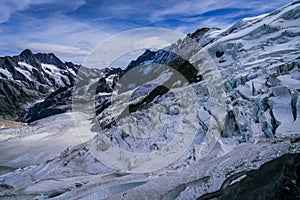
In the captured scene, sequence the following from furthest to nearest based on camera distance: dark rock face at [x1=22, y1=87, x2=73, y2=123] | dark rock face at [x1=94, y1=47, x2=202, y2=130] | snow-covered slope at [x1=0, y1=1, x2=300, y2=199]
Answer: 1. dark rock face at [x1=22, y1=87, x2=73, y2=123]
2. dark rock face at [x1=94, y1=47, x2=202, y2=130]
3. snow-covered slope at [x1=0, y1=1, x2=300, y2=199]

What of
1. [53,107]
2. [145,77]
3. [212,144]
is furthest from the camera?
[53,107]

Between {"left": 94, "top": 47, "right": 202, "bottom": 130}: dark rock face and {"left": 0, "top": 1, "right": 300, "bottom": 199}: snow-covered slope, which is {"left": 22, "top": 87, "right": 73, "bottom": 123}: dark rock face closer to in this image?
{"left": 94, "top": 47, "right": 202, "bottom": 130}: dark rock face

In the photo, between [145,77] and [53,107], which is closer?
[145,77]

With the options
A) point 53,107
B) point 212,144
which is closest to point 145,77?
point 53,107

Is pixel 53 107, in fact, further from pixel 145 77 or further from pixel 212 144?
pixel 212 144

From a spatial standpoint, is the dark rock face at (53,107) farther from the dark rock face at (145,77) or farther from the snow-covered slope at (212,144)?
the snow-covered slope at (212,144)

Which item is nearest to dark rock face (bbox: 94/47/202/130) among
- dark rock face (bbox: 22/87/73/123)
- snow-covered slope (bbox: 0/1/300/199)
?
snow-covered slope (bbox: 0/1/300/199)

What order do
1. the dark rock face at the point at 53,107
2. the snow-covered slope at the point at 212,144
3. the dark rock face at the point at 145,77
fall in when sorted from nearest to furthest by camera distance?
1. the snow-covered slope at the point at 212,144
2. the dark rock face at the point at 145,77
3. the dark rock face at the point at 53,107

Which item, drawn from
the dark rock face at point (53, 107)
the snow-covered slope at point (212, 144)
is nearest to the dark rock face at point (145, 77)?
the snow-covered slope at point (212, 144)

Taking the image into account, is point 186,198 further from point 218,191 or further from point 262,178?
point 262,178

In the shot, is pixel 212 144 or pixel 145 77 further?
pixel 145 77

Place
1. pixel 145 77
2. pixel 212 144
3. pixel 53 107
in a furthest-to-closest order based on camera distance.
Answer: pixel 53 107 → pixel 145 77 → pixel 212 144

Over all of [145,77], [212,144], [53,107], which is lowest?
[53,107]

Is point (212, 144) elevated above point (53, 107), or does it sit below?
above
